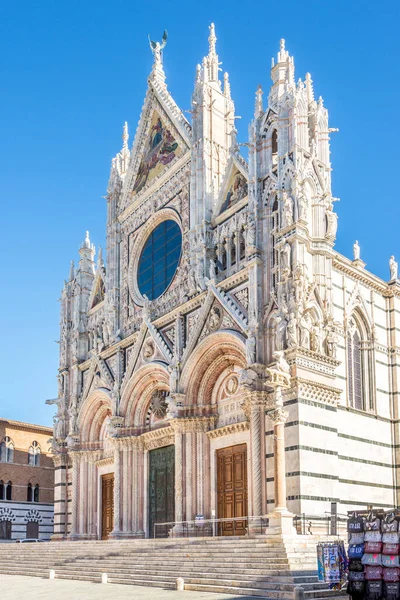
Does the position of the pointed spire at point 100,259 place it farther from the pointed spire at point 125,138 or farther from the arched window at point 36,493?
the arched window at point 36,493

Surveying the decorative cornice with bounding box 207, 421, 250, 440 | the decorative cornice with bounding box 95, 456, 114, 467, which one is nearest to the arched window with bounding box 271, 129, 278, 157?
the decorative cornice with bounding box 207, 421, 250, 440

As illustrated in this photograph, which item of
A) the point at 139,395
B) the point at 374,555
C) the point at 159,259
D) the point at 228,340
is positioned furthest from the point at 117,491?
the point at 374,555

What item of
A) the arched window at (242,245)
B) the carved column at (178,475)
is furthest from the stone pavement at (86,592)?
the arched window at (242,245)

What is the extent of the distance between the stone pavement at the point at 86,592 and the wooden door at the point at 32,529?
23070 mm

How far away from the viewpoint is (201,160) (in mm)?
29500

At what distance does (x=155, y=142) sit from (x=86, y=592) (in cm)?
2079

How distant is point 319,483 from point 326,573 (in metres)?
6.17

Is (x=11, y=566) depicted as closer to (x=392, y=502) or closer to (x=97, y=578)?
(x=97, y=578)

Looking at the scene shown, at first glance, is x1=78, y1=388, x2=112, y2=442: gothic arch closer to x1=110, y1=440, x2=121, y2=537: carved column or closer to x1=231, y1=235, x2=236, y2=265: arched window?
x1=110, y1=440, x2=121, y2=537: carved column

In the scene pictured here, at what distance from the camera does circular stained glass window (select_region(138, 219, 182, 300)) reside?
101 ft

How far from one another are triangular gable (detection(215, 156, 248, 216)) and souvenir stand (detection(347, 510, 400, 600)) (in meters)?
14.9

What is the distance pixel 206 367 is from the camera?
1067 inches

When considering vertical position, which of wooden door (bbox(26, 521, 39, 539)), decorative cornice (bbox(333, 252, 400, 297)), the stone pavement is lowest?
wooden door (bbox(26, 521, 39, 539))

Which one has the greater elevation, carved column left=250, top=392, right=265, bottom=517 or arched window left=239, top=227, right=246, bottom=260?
arched window left=239, top=227, right=246, bottom=260
